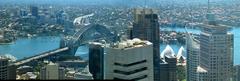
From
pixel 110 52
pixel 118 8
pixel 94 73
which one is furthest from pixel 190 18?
pixel 110 52

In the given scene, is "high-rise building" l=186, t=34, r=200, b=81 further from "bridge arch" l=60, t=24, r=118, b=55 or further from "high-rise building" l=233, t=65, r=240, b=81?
"bridge arch" l=60, t=24, r=118, b=55

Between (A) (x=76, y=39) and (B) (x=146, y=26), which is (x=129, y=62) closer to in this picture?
(B) (x=146, y=26)

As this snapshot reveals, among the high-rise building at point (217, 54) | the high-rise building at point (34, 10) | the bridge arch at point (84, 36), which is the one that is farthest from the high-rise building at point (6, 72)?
the high-rise building at point (34, 10)

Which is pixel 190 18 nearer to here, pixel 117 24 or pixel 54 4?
pixel 117 24

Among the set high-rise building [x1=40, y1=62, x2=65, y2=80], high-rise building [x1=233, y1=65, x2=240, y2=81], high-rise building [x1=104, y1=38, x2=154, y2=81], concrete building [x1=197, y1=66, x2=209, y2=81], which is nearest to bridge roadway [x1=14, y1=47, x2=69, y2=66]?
high-rise building [x1=40, y1=62, x2=65, y2=80]

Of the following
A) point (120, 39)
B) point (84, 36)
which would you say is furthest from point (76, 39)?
point (120, 39)

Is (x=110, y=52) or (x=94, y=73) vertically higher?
(x=110, y=52)
